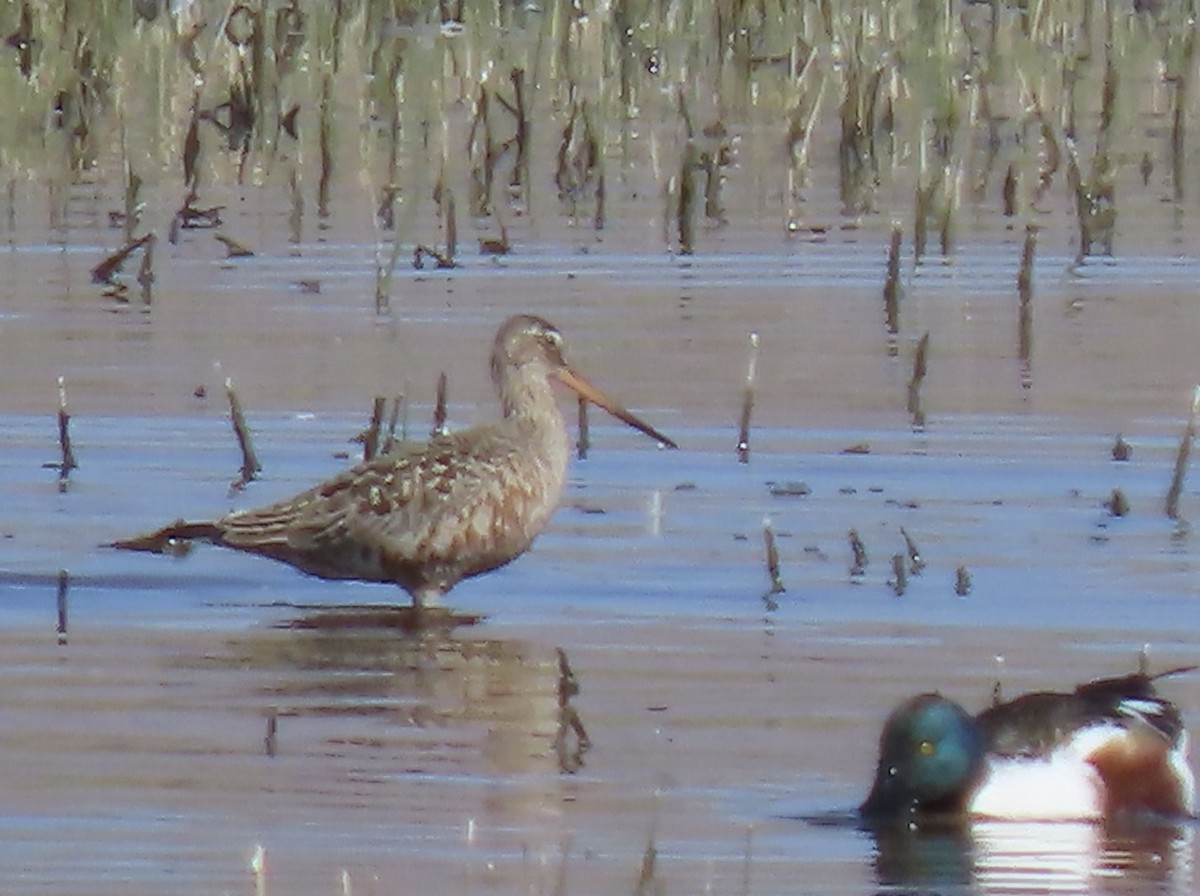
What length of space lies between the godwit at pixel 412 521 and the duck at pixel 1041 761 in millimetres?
2090

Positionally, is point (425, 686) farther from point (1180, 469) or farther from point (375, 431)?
point (1180, 469)

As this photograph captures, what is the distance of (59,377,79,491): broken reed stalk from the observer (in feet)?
32.1

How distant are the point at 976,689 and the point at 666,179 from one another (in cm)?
741

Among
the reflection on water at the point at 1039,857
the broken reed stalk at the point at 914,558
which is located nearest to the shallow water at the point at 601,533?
the reflection on water at the point at 1039,857

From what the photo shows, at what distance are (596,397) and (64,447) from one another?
137cm

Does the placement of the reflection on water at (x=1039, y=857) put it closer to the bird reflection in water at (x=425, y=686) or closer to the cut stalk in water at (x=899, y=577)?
the bird reflection in water at (x=425, y=686)

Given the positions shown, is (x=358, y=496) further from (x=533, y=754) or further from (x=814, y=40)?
(x=814, y=40)

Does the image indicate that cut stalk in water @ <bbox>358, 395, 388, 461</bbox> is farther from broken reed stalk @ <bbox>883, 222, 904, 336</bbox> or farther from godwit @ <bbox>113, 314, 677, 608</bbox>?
broken reed stalk @ <bbox>883, 222, 904, 336</bbox>

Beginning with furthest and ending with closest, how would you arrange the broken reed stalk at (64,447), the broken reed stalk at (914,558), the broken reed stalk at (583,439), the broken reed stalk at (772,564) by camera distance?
the broken reed stalk at (583,439), the broken reed stalk at (64,447), the broken reed stalk at (914,558), the broken reed stalk at (772,564)

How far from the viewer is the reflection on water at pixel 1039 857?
628cm

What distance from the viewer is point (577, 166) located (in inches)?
587

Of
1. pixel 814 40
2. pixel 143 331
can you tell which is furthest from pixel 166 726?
pixel 814 40

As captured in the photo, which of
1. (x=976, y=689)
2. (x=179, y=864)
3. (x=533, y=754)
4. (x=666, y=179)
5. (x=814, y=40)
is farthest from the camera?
(x=814, y=40)

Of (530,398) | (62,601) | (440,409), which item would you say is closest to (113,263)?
(440,409)
